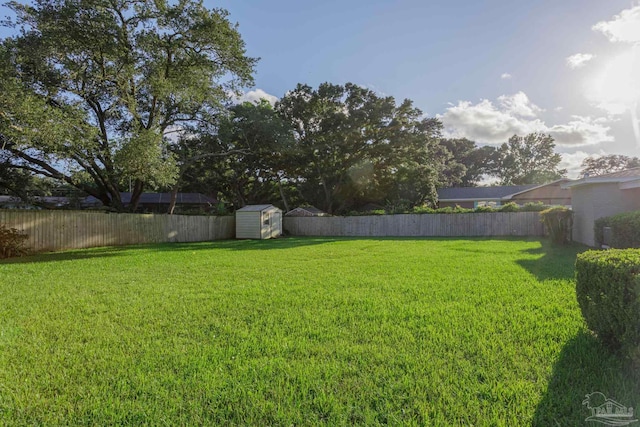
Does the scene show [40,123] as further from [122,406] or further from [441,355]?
[441,355]

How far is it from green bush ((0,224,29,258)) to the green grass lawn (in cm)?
624

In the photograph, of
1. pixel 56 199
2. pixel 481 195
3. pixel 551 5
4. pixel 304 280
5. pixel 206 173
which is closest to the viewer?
pixel 304 280

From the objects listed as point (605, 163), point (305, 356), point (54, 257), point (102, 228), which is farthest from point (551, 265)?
point (605, 163)

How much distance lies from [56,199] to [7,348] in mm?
37285

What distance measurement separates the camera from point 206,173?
79.9ft

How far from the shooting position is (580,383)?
6.70ft

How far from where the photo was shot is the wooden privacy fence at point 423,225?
15.4 meters

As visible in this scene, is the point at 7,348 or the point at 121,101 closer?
the point at 7,348

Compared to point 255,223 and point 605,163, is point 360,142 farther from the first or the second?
point 605,163

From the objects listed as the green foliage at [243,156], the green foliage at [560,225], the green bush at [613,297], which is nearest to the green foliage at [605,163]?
the green foliage at [560,225]

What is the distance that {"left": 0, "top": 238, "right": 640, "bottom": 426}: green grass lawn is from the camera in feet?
5.99

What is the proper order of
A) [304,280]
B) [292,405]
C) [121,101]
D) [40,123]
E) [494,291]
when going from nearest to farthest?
[292,405]
[494,291]
[304,280]
[40,123]
[121,101]

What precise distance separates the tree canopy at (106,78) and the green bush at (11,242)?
94.5 inches

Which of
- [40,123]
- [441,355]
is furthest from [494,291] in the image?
[40,123]
